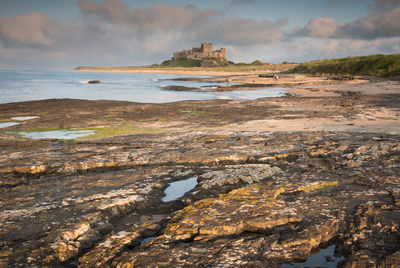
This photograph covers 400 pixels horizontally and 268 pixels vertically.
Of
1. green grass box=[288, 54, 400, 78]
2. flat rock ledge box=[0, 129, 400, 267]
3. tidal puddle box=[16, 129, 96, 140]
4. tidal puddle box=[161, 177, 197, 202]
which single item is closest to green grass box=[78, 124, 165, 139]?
tidal puddle box=[16, 129, 96, 140]

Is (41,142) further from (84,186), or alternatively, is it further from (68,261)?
(68,261)

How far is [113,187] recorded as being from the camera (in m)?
6.22

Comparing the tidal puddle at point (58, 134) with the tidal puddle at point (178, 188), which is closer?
the tidal puddle at point (178, 188)

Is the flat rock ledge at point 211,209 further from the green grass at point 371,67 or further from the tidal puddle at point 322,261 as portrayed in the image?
the green grass at point 371,67

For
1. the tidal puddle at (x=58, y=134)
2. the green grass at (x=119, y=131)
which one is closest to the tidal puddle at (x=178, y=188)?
the green grass at (x=119, y=131)

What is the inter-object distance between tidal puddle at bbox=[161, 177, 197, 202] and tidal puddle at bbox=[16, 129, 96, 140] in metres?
7.23

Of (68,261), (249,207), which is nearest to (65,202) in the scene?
(68,261)

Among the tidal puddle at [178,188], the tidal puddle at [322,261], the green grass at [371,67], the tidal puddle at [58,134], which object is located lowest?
the tidal puddle at [322,261]

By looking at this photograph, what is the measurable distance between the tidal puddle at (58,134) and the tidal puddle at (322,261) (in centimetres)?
1069

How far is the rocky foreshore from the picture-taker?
378 cm

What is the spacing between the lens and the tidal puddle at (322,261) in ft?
11.6

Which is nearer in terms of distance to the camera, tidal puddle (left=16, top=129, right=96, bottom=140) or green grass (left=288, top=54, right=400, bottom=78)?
tidal puddle (left=16, top=129, right=96, bottom=140)

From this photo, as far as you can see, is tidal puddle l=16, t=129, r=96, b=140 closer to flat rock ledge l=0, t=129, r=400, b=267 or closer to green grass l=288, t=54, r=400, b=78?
flat rock ledge l=0, t=129, r=400, b=267

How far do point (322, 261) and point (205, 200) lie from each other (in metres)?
2.15
